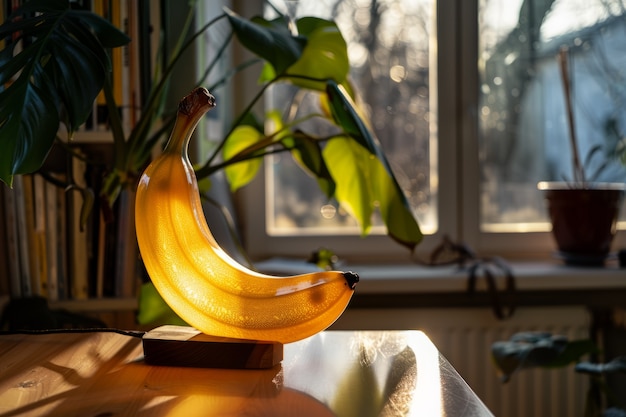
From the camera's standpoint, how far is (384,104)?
2.07 meters

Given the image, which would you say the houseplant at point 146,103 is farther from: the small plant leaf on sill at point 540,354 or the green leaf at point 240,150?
the small plant leaf on sill at point 540,354

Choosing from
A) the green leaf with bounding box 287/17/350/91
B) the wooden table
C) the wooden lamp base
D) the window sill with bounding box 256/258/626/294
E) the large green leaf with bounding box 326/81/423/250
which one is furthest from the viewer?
the window sill with bounding box 256/258/626/294

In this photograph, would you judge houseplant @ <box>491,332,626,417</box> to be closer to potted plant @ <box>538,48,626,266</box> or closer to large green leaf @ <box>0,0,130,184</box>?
potted plant @ <box>538,48,626,266</box>

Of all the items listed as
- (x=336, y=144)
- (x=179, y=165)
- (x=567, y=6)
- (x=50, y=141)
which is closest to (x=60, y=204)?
(x=336, y=144)

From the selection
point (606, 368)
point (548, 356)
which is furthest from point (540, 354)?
point (606, 368)

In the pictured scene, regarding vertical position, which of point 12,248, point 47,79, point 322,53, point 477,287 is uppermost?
point 322,53

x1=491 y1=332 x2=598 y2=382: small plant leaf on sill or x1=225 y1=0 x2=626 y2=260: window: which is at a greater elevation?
x1=225 y1=0 x2=626 y2=260: window

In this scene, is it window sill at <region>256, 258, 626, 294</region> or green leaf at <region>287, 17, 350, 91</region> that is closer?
green leaf at <region>287, 17, 350, 91</region>

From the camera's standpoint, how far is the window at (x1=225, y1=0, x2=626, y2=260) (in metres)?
2.05

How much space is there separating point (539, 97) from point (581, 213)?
1.22 feet

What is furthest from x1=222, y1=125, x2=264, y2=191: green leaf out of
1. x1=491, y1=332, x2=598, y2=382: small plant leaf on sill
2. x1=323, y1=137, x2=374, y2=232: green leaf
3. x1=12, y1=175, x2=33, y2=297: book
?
x1=491, y1=332, x2=598, y2=382: small plant leaf on sill

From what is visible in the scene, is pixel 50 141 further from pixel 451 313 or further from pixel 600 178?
pixel 600 178

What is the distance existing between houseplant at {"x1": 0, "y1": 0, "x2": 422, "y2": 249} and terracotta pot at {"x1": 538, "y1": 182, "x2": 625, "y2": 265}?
2.18 ft

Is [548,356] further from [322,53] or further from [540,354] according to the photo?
[322,53]
